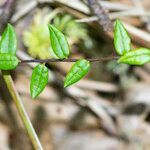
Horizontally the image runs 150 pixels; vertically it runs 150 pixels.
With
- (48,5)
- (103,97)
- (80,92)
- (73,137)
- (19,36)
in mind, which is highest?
(48,5)

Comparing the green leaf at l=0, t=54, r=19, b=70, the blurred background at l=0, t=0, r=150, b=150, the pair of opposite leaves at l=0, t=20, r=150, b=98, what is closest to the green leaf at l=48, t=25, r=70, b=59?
the pair of opposite leaves at l=0, t=20, r=150, b=98

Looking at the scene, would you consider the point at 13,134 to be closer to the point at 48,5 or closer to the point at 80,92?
the point at 80,92

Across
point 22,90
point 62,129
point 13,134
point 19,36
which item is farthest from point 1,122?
point 19,36

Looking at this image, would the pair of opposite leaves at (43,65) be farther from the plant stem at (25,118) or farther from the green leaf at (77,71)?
the plant stem at (25,118)

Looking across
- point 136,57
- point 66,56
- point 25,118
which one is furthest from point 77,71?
point 25,118

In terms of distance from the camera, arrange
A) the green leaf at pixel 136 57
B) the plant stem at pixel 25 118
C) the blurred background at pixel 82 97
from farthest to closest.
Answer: the blurred background at pixel 82 97
the plant stem at pixel 25 118
the green leaf at pixel 136 57

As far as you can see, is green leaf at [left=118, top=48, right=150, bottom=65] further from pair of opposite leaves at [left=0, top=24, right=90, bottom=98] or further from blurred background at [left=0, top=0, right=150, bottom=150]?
blurred background at [left=0, top=0, right=150, bottom=150]

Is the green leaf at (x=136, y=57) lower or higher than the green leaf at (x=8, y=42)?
lower

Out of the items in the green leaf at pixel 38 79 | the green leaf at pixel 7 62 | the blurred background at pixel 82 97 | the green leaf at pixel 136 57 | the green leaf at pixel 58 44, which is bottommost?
the blurred background at pixel 82 97

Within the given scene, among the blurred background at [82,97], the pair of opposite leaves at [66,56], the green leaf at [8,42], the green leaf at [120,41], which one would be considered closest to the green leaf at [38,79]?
the pair of opposite leaves at [66,56]
